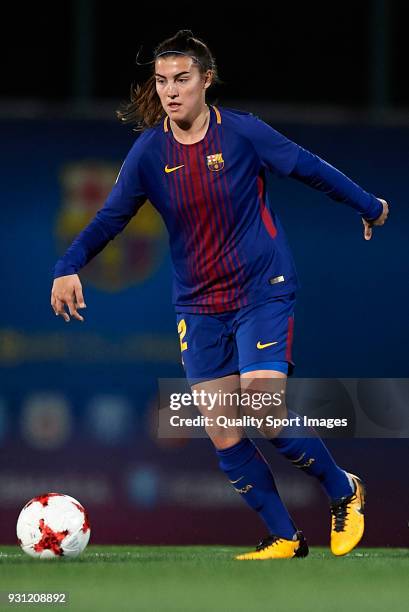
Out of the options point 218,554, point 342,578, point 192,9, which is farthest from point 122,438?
point 342,578

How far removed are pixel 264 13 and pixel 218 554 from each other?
3.37 m

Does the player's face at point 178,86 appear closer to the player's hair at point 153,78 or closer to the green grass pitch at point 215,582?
the player's hair at point 153,78

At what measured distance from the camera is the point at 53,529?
19.3 feet

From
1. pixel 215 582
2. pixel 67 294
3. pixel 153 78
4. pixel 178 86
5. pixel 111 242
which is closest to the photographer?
pixel 215 582

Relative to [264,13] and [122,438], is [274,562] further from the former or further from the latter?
[264,13]

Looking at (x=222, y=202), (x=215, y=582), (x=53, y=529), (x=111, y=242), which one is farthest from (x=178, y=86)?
(x=111, y=242)

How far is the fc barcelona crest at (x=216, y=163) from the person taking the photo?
5793mm

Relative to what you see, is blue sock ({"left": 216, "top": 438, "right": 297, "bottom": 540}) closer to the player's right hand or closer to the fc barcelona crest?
the player's right hand

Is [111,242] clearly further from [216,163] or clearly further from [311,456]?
[311,456]

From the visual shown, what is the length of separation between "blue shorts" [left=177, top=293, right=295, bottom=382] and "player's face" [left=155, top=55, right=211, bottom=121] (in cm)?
74

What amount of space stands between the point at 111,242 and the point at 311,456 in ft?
7.82

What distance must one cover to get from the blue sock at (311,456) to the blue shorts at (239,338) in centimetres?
23

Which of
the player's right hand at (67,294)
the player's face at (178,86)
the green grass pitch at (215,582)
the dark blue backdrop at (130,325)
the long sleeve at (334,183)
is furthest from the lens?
the dark blue backdrop at (130,325)

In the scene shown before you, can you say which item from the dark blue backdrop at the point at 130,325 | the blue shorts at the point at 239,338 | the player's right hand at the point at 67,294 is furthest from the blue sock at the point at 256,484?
the dark blue backdrop at the point at 130,325
